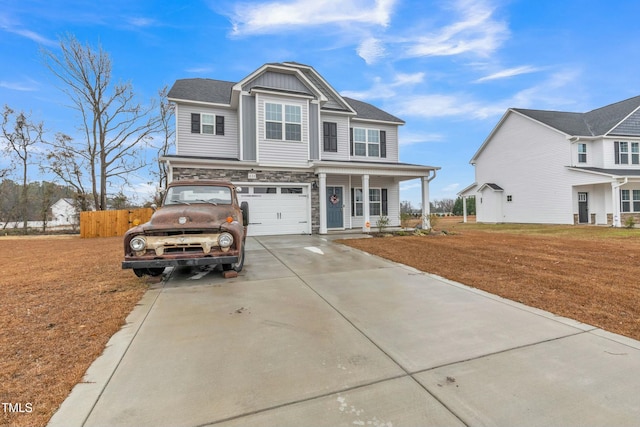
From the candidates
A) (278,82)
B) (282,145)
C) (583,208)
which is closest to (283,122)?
(282,145)

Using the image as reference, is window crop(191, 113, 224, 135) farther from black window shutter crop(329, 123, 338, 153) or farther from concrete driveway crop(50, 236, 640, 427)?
concrete driveway crop(50, 236, 640, 427)

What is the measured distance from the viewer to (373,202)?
15.9 m

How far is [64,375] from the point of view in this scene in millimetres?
2268

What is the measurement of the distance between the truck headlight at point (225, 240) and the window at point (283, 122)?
28.1 feet

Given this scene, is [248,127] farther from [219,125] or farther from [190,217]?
[190,217]

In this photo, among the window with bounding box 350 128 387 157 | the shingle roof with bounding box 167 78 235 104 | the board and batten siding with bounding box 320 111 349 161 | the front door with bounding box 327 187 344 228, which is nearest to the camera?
the shingle roof with bounding box 167 78 235 104

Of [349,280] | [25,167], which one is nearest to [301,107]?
[349,280]

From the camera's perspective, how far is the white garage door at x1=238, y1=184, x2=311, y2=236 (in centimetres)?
1232

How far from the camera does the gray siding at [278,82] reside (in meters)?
13.1

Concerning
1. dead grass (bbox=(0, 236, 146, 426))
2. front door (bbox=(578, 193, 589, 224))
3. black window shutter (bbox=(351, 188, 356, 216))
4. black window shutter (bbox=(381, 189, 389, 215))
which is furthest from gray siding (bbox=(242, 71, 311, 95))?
front door (bbox=(578, 193, 589, 224))

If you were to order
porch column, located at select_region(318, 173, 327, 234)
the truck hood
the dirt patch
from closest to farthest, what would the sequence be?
the dirt patch < the truck hood < porch column, located at select_region(318, 173, 327, 234)

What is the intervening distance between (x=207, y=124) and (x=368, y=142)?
336 inches

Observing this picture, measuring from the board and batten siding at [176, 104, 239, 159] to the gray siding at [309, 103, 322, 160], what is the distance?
145 inches

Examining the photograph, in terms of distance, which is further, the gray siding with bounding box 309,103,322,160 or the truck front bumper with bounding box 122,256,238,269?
the gray siding with bounding box 309,103,322,160
